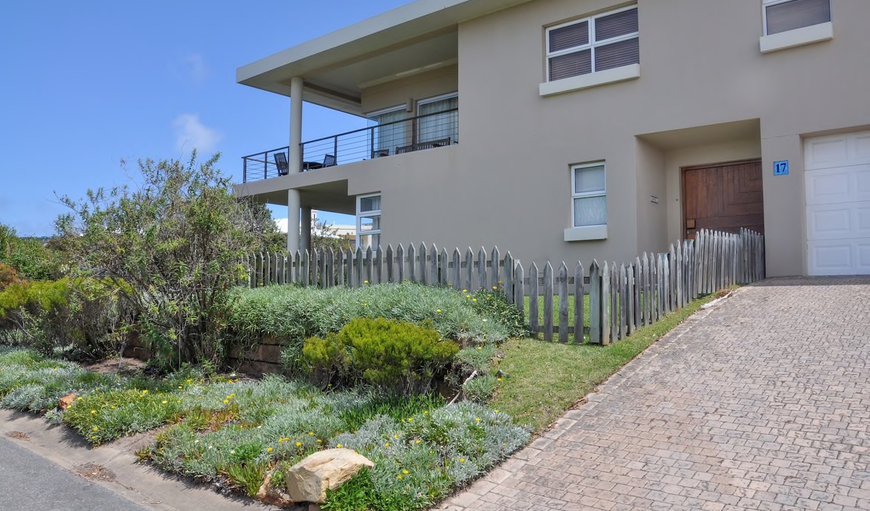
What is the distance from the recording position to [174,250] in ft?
26.6

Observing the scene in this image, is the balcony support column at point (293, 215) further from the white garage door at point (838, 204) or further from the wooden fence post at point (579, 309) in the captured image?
the white garage door at point (838, 204)

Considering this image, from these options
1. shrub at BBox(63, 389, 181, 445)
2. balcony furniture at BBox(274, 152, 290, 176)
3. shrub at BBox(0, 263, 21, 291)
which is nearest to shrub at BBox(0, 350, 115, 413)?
shrub at BBox(63, 389, 181, 445)

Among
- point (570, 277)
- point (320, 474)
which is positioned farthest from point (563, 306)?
point (320, 474)

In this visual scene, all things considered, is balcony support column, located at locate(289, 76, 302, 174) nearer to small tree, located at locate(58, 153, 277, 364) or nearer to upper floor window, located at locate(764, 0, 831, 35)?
small tree, located at locate(58, 153, 277, 364)

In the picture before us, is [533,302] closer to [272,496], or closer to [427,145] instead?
[272,496]

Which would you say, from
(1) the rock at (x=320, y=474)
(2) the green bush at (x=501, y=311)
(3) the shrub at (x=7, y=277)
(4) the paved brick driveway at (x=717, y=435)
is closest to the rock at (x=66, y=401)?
(1) the rock at (x=320, y=474)

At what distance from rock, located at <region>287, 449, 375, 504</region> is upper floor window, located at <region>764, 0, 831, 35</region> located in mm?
10717

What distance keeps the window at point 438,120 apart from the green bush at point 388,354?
1077cm

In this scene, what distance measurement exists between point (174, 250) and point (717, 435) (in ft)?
21.1

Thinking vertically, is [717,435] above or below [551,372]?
below

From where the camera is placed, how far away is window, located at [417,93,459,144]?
56.5ft

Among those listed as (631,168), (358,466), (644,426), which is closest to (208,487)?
(358,466)

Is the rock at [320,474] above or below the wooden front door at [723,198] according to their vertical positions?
below

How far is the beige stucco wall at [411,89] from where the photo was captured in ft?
59.4
